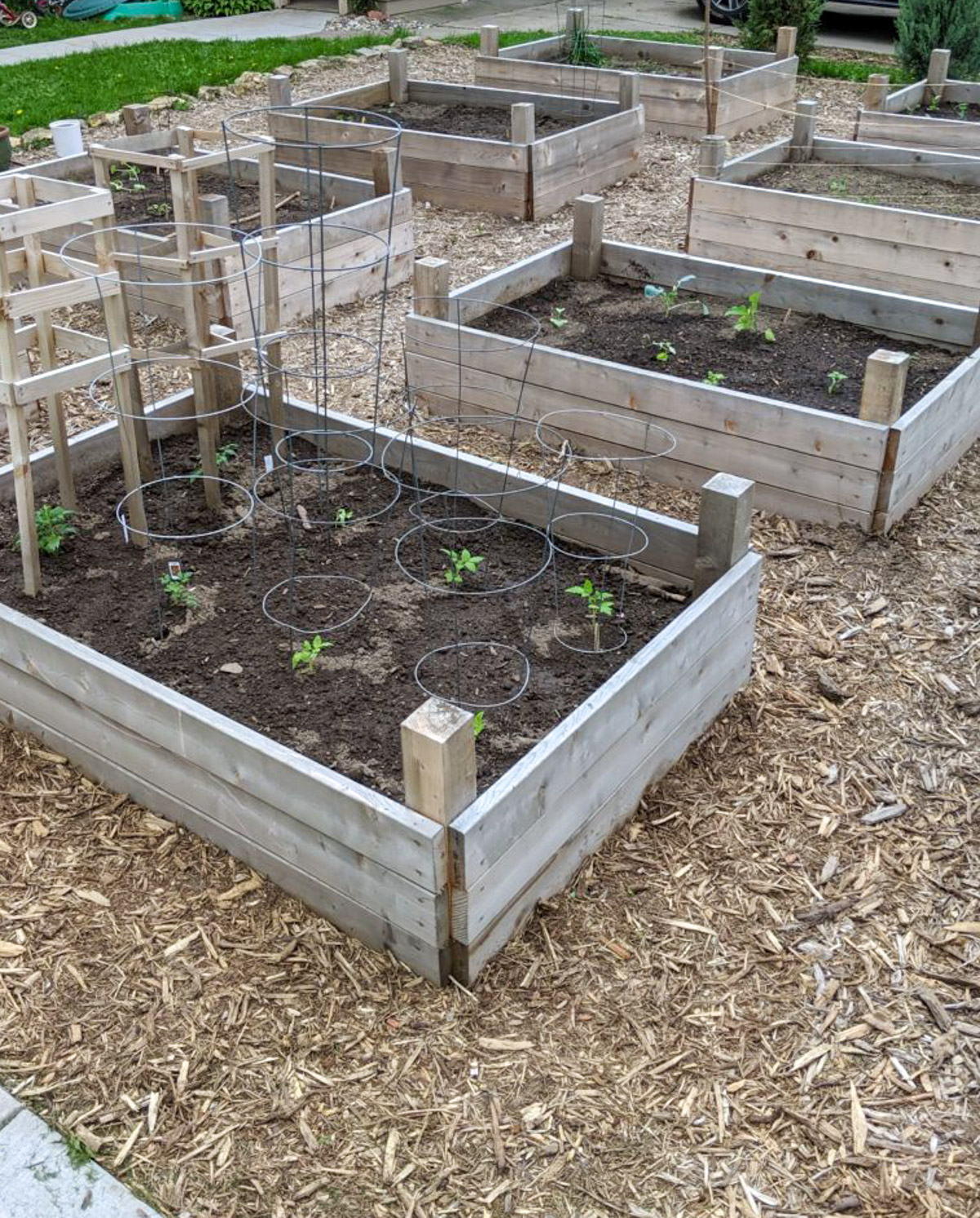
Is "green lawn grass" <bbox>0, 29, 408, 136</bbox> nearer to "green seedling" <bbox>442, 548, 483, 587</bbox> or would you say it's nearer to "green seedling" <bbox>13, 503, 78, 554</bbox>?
"green seedling" <bbox>13, 503, 78, 554</bbox>

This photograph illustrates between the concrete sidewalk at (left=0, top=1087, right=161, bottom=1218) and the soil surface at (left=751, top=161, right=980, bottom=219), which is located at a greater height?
the soil surface at (left=751, top=161, right=980, bottom=219)

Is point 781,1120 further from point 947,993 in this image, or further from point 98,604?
point 98,604

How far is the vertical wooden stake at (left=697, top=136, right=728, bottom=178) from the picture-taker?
22.4 feet

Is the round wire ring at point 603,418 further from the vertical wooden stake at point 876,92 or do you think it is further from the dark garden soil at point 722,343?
the vertical wooden stake at point 876,92

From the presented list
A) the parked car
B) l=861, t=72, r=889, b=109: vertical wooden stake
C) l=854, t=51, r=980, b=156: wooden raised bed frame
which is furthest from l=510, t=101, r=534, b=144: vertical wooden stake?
the parked car

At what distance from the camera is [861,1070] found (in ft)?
8.63

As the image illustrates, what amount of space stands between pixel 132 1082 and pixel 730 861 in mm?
1565

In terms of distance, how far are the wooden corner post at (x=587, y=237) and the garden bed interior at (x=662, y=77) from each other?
3.47 metres

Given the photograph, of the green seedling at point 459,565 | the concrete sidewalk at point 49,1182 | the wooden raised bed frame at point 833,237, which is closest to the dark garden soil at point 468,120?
the wooden raised bed frame at point 833,237

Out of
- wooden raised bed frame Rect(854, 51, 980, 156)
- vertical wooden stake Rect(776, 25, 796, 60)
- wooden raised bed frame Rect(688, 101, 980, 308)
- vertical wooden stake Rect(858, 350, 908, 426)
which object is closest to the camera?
vertical wooden stake Rect(858, 350, 908, 426)

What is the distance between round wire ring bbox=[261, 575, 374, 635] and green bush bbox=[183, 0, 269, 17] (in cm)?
1353

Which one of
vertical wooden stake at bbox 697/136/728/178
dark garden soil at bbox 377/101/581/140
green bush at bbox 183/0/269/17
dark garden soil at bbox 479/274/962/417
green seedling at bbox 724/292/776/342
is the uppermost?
green bush at bbox 183/0/269/17

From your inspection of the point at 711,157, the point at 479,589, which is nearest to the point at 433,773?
the point at 479,589

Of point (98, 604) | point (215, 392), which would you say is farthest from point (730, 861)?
point (215, 392)
